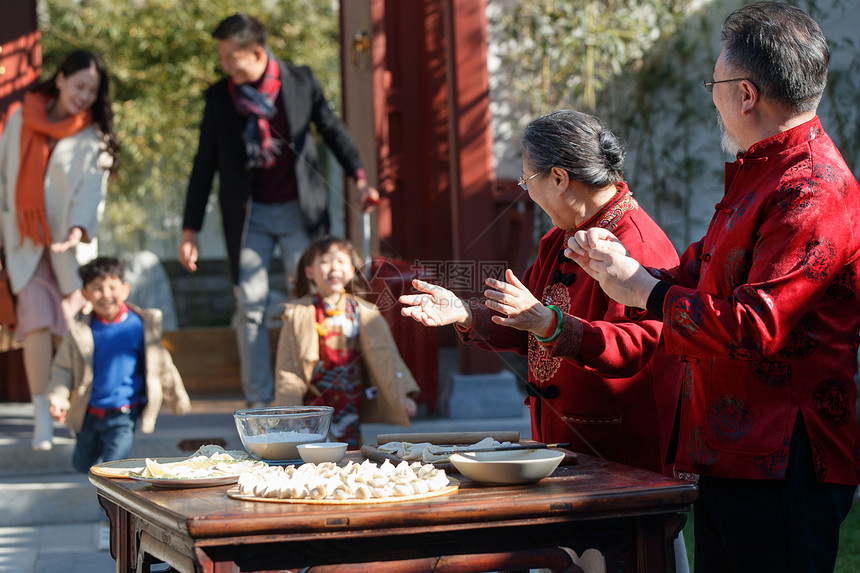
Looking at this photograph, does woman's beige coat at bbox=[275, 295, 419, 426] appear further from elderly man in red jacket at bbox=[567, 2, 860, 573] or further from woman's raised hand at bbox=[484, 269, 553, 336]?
elderly man in red jacket at bbox=[567, 2, 860, 573]

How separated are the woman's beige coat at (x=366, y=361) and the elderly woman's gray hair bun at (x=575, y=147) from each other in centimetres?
146

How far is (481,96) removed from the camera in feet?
14.9

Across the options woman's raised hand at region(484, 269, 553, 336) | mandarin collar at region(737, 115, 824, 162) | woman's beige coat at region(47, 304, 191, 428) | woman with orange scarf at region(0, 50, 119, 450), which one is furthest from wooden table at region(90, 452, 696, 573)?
woman with orange scarf at region(0, 50, 119, 450)

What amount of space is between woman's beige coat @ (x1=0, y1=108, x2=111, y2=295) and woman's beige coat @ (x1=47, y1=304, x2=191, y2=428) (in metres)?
0.63

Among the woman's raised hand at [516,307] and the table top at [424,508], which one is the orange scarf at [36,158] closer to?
the table top at [424,508]

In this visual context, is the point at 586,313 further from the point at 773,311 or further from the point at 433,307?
the point at 773,311

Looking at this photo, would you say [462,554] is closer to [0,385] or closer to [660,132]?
[0,385]

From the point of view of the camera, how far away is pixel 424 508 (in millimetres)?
1531

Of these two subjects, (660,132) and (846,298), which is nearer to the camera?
(846,298)

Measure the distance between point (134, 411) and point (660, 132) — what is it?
140 inches

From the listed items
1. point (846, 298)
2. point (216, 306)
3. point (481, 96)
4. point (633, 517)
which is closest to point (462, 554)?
point (633, 517)

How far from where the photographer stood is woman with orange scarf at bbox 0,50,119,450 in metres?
4.36

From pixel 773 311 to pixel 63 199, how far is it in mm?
3507

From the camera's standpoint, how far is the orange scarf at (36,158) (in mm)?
4387
